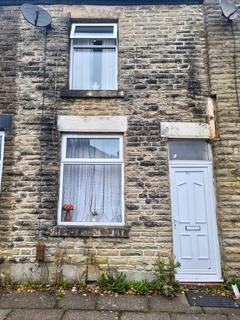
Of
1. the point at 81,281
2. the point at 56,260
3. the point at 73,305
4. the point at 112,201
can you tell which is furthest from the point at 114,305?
the point at 112,201

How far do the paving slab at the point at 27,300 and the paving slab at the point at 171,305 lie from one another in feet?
5.42

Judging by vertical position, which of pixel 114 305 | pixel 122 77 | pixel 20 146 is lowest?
pixel 114 305

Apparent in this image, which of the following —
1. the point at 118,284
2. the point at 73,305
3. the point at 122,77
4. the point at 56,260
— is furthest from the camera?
the point at 122,77

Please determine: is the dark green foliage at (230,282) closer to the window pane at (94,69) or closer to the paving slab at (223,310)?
the paving slab at (223,310)

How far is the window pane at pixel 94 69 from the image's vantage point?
700 centimetres

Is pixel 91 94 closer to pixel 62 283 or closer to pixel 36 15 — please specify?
pixel 36 15

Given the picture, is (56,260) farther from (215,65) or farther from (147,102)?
(215,65)

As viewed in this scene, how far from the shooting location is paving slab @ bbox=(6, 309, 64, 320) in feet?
14.3

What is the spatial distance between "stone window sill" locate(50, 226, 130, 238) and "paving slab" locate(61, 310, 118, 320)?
5.25 feet

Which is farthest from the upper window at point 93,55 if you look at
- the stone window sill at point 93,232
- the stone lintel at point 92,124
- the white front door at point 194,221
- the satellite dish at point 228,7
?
the stone window sill at point 93,232

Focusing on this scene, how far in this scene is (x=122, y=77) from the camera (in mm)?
6809

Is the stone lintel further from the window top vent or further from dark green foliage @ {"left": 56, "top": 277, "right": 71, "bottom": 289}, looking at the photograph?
dark green foliage @ {"left": 56, "top": 277, "right": 71, "bottom": 289}

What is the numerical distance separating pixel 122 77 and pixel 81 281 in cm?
438

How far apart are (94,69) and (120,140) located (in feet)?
6.27
